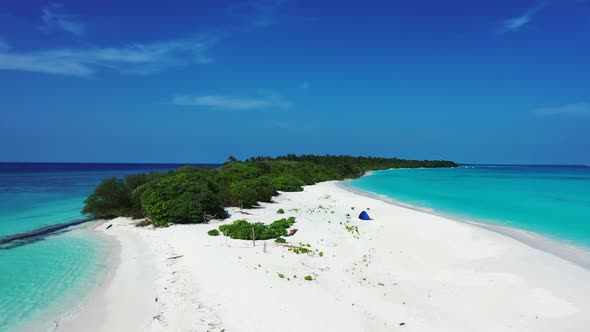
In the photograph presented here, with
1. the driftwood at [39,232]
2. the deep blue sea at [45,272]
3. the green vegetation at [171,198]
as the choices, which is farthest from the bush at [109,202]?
the deep blue sea at [45,272]

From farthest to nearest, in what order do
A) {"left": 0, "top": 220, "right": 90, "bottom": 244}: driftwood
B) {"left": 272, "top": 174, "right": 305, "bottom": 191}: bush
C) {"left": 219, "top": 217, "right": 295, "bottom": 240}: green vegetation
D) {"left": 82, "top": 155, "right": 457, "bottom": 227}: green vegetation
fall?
{"left": 272, "top": 174, "right": 305, "bottom": 191}: bush < {"left": 82, "top": 155, "right": 457, "bottom": 227}: green vegetation < {"left": 0, "top": 220, "right": 90, "bottom": 244}: driftwood < {"left": 219, "top": 217, "right": 295, "bottom": 240}: green vegetation

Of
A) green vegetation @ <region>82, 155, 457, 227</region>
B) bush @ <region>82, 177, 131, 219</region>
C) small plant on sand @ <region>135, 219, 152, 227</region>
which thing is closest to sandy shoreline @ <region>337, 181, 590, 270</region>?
green vegetation @ <region>82, 155, 457, 227</region>

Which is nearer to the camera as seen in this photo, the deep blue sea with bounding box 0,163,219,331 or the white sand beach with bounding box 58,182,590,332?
the white sand beach with bounding box 58,182,590,332

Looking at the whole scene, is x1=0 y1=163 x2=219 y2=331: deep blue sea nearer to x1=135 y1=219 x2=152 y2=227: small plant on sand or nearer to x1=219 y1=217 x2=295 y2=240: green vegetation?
x1=135 y1=219 x2=152 y2=227: small plant on sand

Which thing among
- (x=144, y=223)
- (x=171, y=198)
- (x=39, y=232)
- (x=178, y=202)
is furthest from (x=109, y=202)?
(x=178, y=202)

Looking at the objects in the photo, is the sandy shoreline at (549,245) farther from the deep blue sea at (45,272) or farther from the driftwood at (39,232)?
the driftwood at (39,232)

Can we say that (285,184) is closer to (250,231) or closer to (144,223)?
(144,223)
